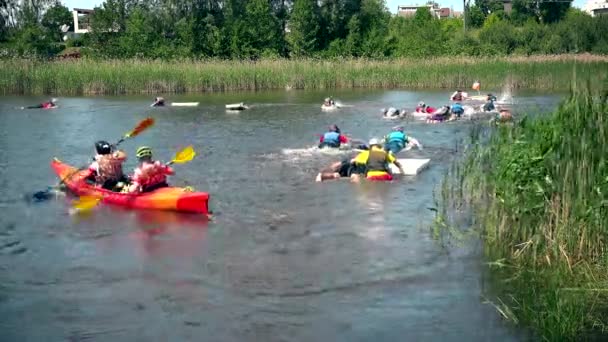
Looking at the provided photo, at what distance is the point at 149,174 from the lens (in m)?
12.8

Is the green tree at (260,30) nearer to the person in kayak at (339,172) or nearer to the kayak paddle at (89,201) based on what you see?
the person in kayak at (339,172)

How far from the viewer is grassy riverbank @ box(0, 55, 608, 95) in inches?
1389

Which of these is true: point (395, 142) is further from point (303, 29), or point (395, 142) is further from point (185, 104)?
point (303, 29)

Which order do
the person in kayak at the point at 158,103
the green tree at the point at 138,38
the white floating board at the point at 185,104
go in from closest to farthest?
the white floating board at the point at 185,104, the person in kayak at the point at 158,103, the green tree at the point at 138,38

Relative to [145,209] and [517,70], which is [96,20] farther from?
[145,209]

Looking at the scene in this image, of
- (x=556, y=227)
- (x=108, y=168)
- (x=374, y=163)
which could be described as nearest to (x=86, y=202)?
(x=108, y=168)

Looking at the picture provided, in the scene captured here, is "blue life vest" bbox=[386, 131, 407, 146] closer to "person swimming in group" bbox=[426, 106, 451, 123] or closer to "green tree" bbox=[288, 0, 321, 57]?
"person swimming in group" bbox=[426, 106, 451, 123]

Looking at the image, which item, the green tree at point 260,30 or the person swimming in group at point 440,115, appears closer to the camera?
the person swimming in group at point 440,115

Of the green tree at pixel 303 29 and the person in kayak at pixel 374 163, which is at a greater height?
the green tree at pixel 303 29

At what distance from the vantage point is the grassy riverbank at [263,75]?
116 ft

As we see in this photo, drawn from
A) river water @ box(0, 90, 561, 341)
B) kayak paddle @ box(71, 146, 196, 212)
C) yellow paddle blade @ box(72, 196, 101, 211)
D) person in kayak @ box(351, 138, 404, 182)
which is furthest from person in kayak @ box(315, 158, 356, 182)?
yellow paddle blade @ box(72, 196, 101, 211)

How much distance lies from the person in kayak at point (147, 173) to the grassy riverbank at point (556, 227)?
5.43 m

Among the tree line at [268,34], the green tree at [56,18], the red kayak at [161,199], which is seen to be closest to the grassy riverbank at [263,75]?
the tree line at [268,34]

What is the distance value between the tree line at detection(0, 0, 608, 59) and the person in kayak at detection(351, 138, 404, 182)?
32311 millimetres
